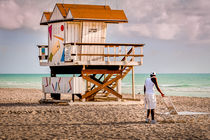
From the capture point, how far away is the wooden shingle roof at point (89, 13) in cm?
1878

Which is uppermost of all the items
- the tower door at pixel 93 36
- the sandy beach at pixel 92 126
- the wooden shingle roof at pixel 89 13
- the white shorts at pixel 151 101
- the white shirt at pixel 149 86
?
the wooden shingle roof at pixel 89 13

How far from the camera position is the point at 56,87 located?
19.4 m

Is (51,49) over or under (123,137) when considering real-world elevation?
over

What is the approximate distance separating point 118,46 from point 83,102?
353 centimetres

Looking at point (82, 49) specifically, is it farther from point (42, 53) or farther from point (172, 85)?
point (172, 85)

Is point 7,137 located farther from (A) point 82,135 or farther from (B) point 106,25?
(B) point 106,25

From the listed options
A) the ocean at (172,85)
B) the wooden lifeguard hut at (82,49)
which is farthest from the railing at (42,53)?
the ocean at (172,85)

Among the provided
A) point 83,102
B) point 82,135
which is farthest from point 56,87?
point 82,135

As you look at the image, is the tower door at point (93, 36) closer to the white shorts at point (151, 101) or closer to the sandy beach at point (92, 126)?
the sandy beach at point (92, 126)

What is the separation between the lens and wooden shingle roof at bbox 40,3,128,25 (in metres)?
18.8

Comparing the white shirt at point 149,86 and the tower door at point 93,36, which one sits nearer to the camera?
the white shirt at point 149,86

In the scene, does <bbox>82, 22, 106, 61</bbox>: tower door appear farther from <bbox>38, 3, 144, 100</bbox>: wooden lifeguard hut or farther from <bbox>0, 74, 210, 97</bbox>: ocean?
<bbox>0, 74, 210, 97</bbox>: ocean

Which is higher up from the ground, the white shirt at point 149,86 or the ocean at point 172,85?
the white shirt at point 149,86

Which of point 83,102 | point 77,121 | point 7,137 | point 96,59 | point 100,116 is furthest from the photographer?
point 96,59
